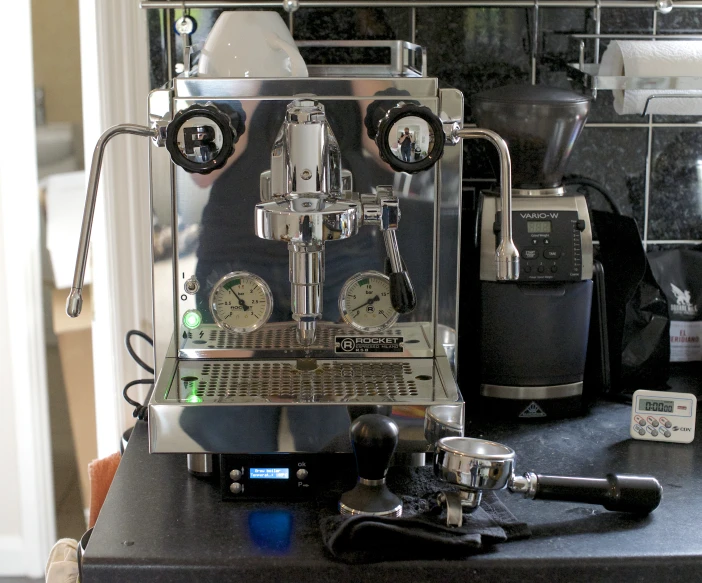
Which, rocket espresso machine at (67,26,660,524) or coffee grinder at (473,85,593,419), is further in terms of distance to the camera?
coffee grinder at (473,85,593,419)

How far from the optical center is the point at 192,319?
1.16 m

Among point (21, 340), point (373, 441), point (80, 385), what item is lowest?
point (80, 385)

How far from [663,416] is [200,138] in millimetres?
695

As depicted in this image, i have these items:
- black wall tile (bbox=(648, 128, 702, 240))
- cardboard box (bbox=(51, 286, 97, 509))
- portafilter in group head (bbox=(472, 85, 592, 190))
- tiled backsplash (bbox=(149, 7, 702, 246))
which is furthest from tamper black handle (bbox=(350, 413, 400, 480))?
cardboard box (bbox=(51, 286, 97, 509))

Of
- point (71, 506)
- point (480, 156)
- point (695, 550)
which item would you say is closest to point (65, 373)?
point (71, 506)

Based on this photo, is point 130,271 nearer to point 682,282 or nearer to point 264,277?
point 264,277

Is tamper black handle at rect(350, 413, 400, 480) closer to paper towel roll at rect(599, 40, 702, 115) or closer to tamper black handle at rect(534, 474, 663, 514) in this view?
tamper black handle at rect(534, 474, 663, 514)

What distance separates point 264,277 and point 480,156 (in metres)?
0.53

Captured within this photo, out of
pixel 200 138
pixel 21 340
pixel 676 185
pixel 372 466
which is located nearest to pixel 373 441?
pixel 372 466

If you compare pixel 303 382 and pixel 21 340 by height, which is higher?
pixel 303 382

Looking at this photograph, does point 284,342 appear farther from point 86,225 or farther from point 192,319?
point 86,225

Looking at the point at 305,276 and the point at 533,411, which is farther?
the point at 533,411

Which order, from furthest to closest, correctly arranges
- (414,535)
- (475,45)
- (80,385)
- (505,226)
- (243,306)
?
(80,385) → (475,45) → (243,306) → (505,226) → (414,535)

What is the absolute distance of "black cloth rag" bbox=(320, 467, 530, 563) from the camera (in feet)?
2.95
